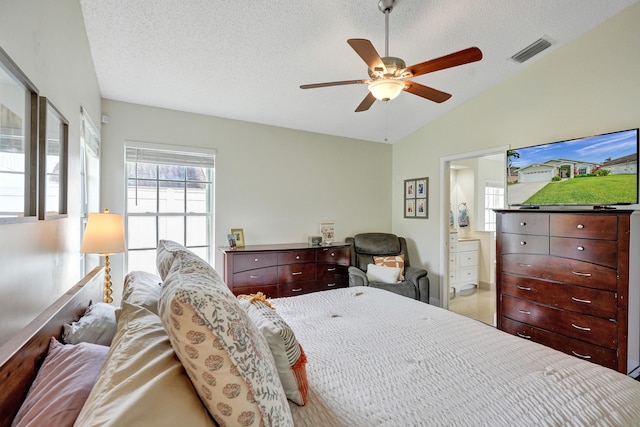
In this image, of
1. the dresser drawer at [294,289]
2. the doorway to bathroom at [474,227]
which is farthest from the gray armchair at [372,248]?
the doorway to bathroom at [474,227]

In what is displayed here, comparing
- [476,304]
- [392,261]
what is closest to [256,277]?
[392,261]

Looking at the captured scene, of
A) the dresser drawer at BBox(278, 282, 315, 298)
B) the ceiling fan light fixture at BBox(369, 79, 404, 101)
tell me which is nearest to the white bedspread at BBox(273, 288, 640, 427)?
the ceiling fan light fixture at BBox(369, 79, 404, 101)

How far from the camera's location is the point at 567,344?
2.50m

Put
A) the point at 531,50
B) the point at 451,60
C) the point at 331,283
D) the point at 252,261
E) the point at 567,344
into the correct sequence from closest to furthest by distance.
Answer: the point at 451,60 < the point at 567,344 < the point at 531,50 < the point at 252,261 < the point at 331,283

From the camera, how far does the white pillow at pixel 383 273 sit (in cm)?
388

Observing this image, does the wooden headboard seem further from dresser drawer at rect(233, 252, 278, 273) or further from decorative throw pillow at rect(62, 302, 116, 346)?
dresser drawer at rect(233, 252, 278, 273)

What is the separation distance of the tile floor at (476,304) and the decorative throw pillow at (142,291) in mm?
3911

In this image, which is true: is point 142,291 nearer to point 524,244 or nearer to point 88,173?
point 88,173

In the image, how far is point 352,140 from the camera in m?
4.77

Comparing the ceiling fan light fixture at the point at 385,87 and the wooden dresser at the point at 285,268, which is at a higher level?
the ceiling fan light fixture at the point at 385,87

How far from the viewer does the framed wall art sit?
4.47 meters

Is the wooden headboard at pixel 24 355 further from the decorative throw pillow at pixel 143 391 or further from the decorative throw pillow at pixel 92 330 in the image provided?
the decorative throw pillow at pixel 143 391

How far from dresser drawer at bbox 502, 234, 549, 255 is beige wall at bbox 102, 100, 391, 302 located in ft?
7.29

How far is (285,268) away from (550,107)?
133 inches
